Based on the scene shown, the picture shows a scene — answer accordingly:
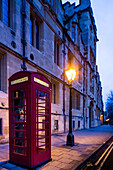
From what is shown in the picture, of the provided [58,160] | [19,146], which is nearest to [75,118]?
[58,160]

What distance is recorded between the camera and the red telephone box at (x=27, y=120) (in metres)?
3.59

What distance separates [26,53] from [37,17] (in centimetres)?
379

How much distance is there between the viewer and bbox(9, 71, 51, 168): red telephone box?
141 inches

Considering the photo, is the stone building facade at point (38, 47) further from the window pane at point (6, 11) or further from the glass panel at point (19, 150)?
the glass panel at point (19, 150)

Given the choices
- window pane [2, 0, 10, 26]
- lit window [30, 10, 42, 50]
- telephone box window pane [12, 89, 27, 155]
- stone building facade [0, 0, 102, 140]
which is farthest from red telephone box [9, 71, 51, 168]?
lit window [30, 10, 42, 50]

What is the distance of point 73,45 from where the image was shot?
17.8 m

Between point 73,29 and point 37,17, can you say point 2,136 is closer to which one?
point 37,17

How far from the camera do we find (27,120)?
3596mm

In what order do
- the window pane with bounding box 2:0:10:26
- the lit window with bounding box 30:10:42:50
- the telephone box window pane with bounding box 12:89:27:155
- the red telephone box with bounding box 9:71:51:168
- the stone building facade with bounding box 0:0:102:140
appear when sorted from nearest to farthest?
1. the red telephone box with bounding box 9:71:51:168
2. the telephone box window pane with bounding box 12:89:27:155
3. the stone building facade with bounding box 0:0:102:140
4. the window pane with bounding box 2:0:10:26
5. the lit window with bounding box 30:10:42:50

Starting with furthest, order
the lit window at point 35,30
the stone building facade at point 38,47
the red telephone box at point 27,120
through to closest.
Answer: the lit window at point 35,30
the stone building facade at point 38,47
the red telephone box at point 27,120

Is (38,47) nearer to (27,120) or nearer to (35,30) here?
(35,30)

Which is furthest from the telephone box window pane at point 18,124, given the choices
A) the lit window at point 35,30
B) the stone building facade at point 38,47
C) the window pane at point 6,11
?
the lit window at point 35,30

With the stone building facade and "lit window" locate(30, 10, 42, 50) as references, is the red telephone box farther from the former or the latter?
"lit window" locate(30, 10, 42, 50)

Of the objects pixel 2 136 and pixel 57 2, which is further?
pixel 57 2
